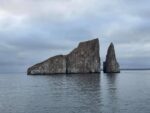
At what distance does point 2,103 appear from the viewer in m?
72.3

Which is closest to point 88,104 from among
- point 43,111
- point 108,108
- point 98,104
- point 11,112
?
point 98,104

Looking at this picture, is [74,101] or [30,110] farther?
[74,101]

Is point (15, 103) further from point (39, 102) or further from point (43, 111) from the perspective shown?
point (43, 111)

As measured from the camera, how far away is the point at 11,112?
2351 inches

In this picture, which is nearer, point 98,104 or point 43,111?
point 43,111

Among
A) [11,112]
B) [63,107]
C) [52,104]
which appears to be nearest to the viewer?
[11,112]

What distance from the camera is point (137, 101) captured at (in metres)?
71.8

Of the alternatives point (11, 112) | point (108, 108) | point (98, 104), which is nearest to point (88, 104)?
point (98, 104)

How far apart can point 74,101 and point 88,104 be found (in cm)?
564

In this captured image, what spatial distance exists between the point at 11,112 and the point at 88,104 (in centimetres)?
1540

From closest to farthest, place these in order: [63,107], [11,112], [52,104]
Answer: [11,112] < [63,107] < [52,104]

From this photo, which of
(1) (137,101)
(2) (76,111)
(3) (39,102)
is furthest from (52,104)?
(1) (137,101)

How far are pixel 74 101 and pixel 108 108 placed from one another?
12173 millimetres

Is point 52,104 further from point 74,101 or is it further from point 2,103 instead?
point 2,103
